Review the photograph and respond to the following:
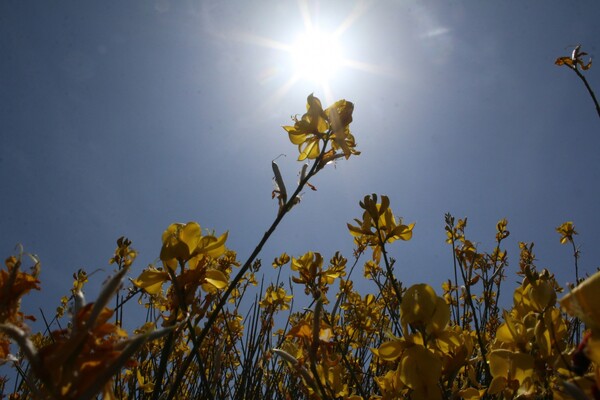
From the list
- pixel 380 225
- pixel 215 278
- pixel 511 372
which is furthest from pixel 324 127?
pixel 511 372

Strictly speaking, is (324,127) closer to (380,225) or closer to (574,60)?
(380,225)

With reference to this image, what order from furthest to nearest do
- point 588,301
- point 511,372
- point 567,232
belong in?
point 567,232
point 511,372
point 588,301

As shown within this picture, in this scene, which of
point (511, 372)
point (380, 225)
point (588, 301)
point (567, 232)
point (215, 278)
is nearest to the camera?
point (588, 301)

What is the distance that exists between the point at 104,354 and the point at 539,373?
0.93 meters

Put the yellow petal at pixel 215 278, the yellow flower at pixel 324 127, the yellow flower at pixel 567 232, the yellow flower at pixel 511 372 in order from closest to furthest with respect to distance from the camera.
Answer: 1. the yellow flower at pixel 511 372
2. the yellow petal at pixel 215 278
3. the yellow flower at pixel 324 127
4. the yellow flower at pixel 567 232

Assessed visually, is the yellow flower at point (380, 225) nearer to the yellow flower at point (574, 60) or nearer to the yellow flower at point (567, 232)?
the yellow flower at point (574, 60)

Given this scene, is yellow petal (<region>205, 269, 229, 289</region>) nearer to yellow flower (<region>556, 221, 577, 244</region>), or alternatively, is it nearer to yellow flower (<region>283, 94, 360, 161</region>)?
yellow flower (<region>283, 94, 360, 161</region>)

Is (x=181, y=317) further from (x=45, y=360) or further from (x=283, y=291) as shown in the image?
(x=283, y=291)

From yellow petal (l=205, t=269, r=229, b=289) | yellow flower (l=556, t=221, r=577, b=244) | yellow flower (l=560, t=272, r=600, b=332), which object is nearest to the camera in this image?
yellow flower (l=560, t=272, r=600, b=332)

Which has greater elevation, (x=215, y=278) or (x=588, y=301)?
(x=215, y=278)

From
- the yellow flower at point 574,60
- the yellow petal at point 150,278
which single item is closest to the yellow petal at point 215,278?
the yellow petal at point 150,278

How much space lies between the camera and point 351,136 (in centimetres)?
170

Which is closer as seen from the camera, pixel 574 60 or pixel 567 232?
pixel 574 60

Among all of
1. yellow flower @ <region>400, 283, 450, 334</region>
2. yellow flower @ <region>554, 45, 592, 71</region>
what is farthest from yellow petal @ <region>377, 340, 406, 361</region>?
yellow flower @ <region>554, 45, 592, 71</region>
